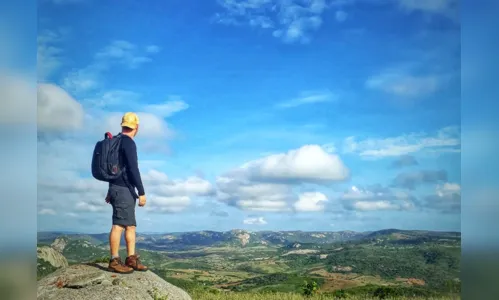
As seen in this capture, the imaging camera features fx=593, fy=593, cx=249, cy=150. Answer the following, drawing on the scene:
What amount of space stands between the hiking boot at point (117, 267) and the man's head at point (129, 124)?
5.32ft

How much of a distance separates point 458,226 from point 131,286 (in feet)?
15.4

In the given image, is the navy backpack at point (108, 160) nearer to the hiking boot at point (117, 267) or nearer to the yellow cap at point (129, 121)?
the yellow cap at point (129, 121)

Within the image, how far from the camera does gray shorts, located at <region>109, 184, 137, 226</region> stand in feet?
24.7

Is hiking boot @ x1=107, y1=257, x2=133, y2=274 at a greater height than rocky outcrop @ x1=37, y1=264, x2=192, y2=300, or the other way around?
hiking boot @ x1=107, y1=257, x2=133, y2=274

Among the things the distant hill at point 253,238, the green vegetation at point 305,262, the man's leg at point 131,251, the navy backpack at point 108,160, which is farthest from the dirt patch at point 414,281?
the navy backpack at point 108,160

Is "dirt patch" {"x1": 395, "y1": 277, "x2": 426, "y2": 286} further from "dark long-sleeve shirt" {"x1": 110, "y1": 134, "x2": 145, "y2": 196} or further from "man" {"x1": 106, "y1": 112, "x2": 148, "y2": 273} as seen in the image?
"dark long-sleeve shirt" {"x1": 110, "y1": 134, "x2": 145, "y2": 196}

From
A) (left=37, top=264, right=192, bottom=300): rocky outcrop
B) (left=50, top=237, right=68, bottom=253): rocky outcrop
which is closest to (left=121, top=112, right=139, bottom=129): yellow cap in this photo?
(left=37, top=264, right=192, bottom=300): rocky outcrop

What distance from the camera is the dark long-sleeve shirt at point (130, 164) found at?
7.52 m

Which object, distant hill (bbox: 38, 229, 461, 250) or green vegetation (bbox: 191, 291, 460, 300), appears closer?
green vegetation (bbox: 191, 291, 460, 300)

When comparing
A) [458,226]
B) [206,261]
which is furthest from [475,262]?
[206,261]

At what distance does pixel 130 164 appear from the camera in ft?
24.7

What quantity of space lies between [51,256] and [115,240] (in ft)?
5.47

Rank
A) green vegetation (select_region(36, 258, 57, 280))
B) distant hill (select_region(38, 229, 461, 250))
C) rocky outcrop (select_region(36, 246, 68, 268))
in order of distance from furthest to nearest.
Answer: distant hill (select_region(38, 229, 461, 250)) → rocky outcrop (select_region(36, 246, 68, 268)) → green vegetation (select_region(36, 258, 57, 280))

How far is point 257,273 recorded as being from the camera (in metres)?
9.15
